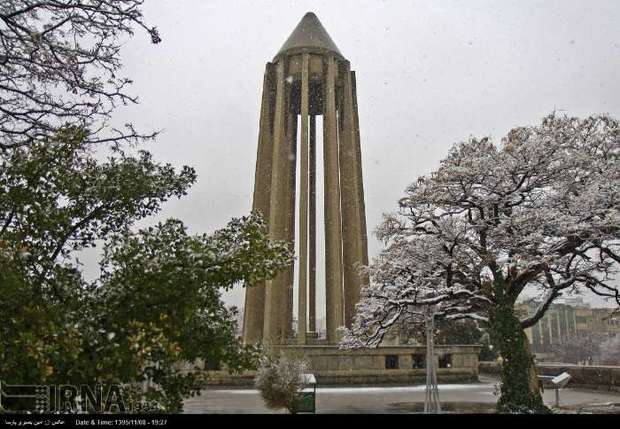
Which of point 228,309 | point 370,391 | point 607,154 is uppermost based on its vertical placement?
point 607,154

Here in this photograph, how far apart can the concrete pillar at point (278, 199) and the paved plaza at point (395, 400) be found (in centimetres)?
382

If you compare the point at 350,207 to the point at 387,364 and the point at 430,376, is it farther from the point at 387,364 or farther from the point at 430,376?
the point at 430,376

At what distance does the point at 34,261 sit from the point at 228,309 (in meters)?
1.08

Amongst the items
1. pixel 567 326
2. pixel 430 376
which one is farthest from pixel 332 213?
pixel 567 326

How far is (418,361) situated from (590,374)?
11.7 feet

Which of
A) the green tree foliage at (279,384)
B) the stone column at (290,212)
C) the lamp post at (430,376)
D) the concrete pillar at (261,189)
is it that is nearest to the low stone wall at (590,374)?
the lamp post at (430,376)

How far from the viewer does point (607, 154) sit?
23.7 feet

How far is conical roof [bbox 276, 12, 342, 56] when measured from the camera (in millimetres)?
13445

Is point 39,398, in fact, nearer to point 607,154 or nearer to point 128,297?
point 128,297

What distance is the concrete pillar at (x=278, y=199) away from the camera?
43.3 feet

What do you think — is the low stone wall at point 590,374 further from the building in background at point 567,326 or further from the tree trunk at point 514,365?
the tree trunk at point 514,365

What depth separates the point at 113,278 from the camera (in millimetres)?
2689

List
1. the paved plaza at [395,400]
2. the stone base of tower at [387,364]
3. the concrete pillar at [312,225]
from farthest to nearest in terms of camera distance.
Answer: the concrete pillar at [312,225]
the stone base of tower at [387,364]
the paved plaza at [395,400]
